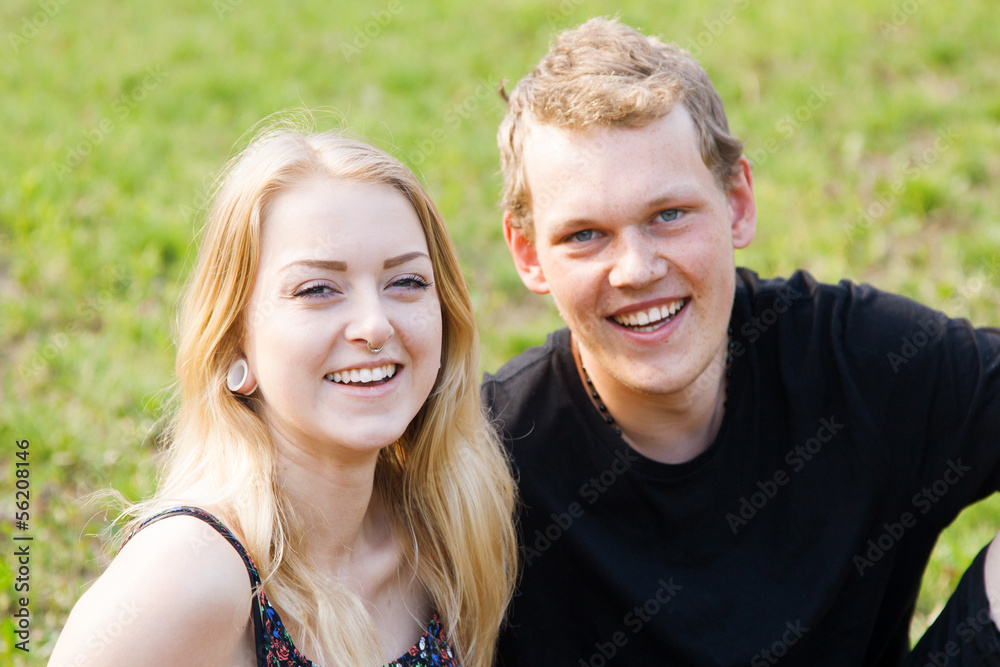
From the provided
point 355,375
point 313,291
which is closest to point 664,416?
point 355,375

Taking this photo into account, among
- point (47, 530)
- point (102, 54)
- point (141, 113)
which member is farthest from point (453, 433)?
point (102, 54)

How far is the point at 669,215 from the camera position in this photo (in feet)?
8.42

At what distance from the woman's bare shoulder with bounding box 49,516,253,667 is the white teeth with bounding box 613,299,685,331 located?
117 centimetres

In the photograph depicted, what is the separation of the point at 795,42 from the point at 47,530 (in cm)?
495

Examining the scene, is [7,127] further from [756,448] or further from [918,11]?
[918,11]

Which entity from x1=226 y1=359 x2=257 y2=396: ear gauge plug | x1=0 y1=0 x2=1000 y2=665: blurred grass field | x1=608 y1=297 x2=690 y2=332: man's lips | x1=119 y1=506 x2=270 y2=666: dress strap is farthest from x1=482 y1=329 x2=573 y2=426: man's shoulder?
x1=0 y1=0 x2=1000 y2=665: blurred grass field

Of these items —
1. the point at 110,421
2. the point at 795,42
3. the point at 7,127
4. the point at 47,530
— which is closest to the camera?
the point at 47,530

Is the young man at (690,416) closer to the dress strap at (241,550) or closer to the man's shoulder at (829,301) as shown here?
the man's shoulder at (829,301)

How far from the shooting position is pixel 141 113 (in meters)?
5.83

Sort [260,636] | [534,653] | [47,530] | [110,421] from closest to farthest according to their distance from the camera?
1. [260,636]
2. [534,653]
3. [47,530]
4. [110,421]

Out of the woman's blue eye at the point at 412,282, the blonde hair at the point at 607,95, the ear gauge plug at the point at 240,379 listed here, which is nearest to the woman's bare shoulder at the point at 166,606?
the ear gauge plug at the point at 240,379

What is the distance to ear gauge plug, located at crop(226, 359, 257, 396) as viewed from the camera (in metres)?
2.20

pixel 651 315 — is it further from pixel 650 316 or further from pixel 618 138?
pixel 618 138

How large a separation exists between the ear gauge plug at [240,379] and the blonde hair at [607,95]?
942mm
